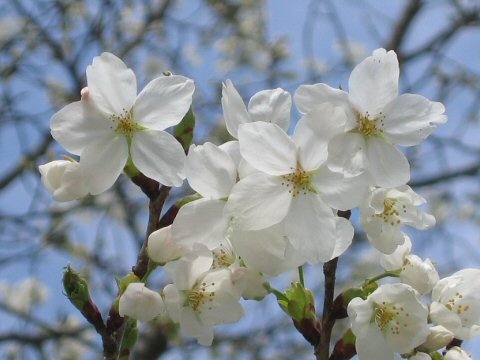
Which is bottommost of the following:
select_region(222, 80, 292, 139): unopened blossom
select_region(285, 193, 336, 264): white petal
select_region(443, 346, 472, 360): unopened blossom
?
select_region(443, 346, 472, 360): unopened blossom

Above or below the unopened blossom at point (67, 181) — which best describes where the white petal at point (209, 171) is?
above

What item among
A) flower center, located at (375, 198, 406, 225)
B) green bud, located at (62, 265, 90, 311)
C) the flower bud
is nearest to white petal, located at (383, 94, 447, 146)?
flower center, located at (375, 198, 406, 225)

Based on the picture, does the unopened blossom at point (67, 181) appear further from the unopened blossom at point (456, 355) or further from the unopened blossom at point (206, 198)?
the unopened blossom at point (456, 355)

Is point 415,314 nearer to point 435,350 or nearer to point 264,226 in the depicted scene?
point 435,350

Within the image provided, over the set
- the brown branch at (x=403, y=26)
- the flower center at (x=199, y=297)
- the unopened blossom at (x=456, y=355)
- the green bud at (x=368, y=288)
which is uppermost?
the flower center at (x=199, y=297)

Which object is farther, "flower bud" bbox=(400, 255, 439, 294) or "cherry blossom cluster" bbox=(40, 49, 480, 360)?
"flower bud" bbox=(400, 255, 439, 294)

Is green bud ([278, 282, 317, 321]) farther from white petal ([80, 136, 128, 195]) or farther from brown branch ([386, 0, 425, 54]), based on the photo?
brown branch ([386, 0, 425, 54])

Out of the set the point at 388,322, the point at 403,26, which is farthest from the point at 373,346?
the point at 403,26

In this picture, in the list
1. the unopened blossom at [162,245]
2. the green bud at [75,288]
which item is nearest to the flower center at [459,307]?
the unopened blossom at [162,245]
